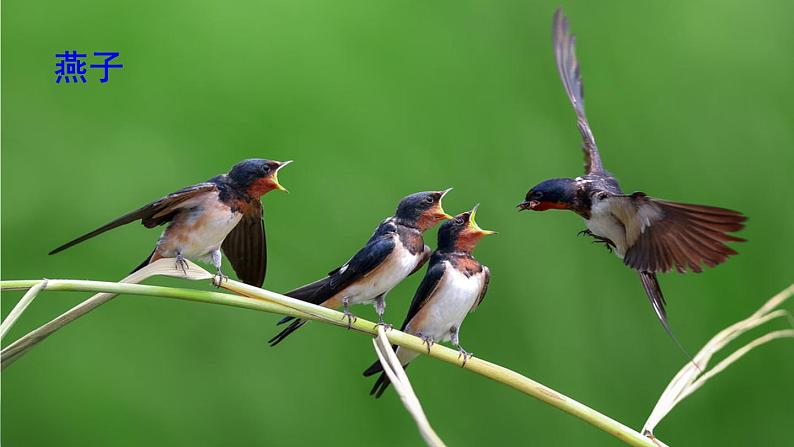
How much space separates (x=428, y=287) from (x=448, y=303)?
0.04 metres

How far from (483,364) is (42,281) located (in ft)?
1.31

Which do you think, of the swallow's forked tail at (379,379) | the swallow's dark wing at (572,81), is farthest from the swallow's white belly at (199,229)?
the swallow's dark wing at (572,81)

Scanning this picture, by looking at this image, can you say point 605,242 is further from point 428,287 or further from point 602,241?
point 428,287

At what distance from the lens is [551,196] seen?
3.03 feet

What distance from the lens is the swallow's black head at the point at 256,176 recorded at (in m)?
0.91

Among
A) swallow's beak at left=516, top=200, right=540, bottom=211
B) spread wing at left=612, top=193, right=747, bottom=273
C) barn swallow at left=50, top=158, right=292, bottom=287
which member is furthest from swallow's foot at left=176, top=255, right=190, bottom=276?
spread wing at left=612, top=193, right=747, bottom=273

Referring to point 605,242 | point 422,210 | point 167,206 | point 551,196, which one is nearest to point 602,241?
point 605,242

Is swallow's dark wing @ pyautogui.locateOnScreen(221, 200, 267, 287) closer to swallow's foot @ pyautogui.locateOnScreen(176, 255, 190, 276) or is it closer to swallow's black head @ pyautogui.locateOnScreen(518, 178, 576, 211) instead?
swallow's foot @ pyautogui.locateOnScreen(176, 255, 190, 276)

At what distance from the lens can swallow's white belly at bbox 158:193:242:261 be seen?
0.93m

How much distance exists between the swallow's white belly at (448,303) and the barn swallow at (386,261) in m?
0.16

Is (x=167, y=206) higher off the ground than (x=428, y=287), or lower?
higher

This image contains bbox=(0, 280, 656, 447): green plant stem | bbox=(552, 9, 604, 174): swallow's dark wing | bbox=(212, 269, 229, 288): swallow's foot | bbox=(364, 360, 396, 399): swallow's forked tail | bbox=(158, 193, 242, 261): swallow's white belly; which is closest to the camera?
bbox=(0, 280, 656, 447): green plant stem

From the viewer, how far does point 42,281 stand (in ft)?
2.42

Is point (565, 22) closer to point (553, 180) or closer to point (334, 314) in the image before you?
point (553, 180)
